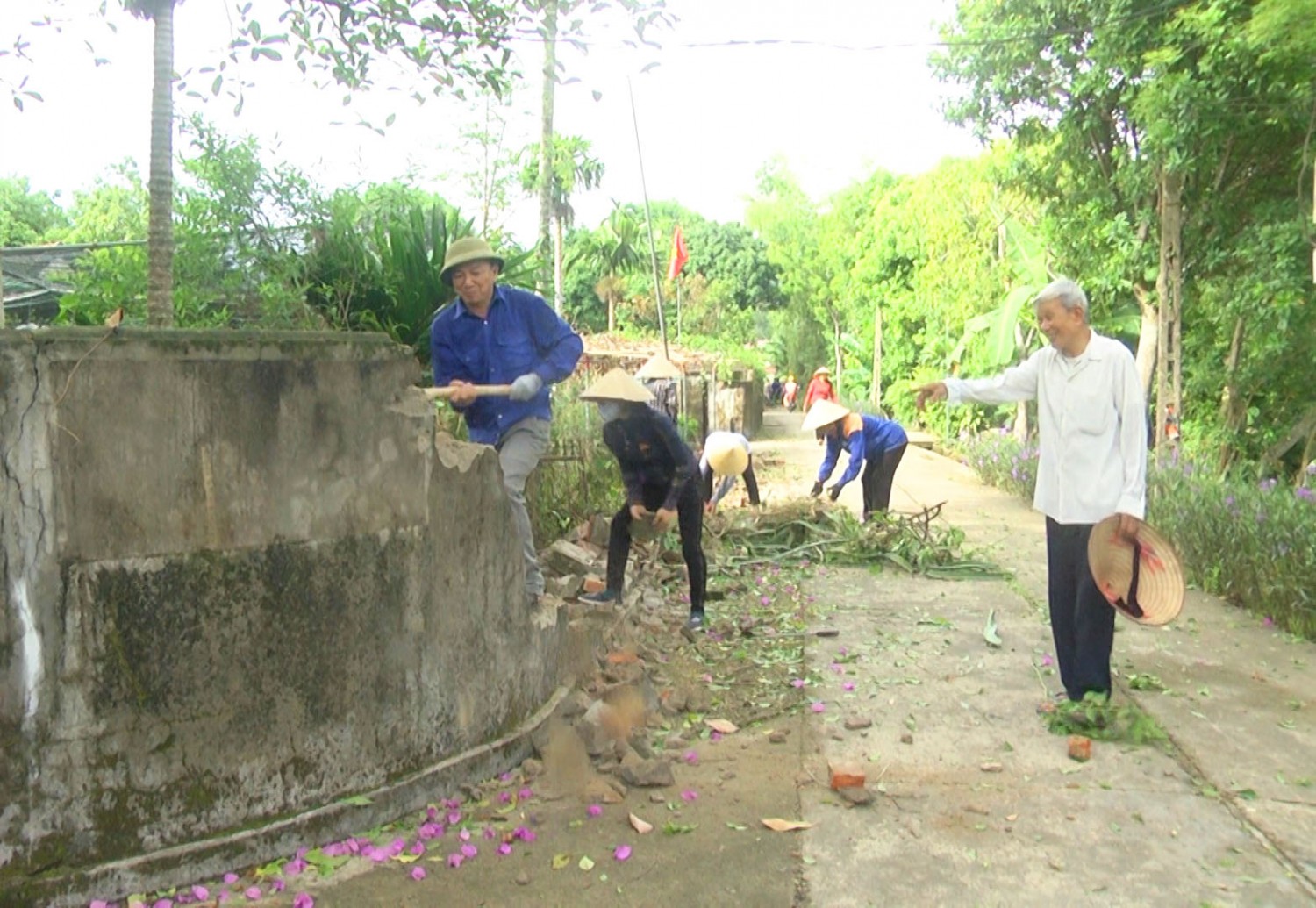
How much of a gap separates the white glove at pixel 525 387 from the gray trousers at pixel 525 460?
0.24 metres

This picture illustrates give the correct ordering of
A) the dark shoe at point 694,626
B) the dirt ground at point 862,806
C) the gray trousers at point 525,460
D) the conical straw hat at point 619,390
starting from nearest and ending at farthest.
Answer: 1. the dirt ground at point 862,806
2. the gray trousers at point 525,460
3. the conical straw hat at point 619,390
4. the dark shoe at point 694,626

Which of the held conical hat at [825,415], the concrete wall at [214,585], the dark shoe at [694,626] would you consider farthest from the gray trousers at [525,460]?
the held conical hat at [825,415]

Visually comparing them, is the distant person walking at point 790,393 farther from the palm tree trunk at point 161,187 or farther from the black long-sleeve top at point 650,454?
the palm tree trunk at point 161,187

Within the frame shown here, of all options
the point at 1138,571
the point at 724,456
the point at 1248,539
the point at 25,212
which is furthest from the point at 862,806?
the point at 25,212

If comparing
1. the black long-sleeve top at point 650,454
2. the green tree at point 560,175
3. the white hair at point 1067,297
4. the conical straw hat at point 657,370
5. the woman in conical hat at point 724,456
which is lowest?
the woman in conical hat at point 724,456

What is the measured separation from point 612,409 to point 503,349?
3.69 ft

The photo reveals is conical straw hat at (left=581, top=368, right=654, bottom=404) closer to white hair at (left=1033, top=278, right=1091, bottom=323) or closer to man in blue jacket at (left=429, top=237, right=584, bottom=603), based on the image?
man in blue jacket at (left=429, top=237, right=584, bottom=603)

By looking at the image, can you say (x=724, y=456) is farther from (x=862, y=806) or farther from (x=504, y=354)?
(x=862, y=806)

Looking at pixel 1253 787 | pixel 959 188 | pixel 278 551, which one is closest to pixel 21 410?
pixel 278 551

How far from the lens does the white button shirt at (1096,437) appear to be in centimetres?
448

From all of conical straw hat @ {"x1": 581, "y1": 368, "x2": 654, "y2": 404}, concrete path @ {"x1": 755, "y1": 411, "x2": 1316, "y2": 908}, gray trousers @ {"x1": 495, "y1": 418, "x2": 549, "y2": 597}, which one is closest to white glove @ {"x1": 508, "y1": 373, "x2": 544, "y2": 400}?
gray trousers @ {"x1": 495, "y1": 418, "x2": 549, "y2": 597}

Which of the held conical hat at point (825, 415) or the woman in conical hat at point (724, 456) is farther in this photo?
the held conical hat at point (825, 415)

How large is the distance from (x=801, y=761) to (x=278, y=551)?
2079 mm

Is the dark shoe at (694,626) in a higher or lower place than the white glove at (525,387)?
lower
